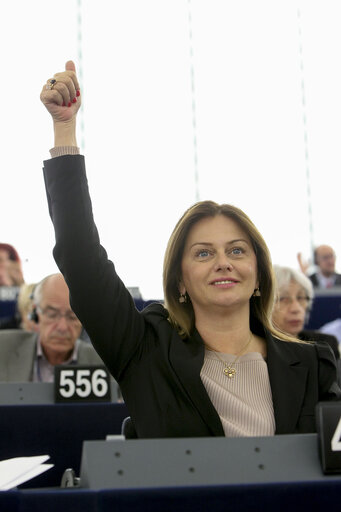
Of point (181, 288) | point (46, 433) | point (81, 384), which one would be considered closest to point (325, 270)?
Result: point (81, 384)

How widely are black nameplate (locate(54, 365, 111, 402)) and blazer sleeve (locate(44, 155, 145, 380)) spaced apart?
857 millimetres

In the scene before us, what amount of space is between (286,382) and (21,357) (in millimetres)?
2071

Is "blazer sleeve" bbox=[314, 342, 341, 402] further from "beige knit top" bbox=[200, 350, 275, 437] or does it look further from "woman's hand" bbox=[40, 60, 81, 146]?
"woman's hand" bbox=[40, 60, 81, 146]

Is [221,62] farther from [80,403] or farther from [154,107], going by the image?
[80,403]

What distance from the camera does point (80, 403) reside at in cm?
257

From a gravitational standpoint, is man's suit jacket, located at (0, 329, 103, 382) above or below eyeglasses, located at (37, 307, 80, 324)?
below


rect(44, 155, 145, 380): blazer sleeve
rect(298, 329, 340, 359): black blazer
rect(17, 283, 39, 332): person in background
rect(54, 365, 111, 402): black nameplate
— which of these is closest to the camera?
rect(44, 155, 145, 380): blazer sleeve

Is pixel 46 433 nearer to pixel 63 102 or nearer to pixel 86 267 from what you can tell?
pixel 86 267

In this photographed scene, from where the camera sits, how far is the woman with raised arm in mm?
1700

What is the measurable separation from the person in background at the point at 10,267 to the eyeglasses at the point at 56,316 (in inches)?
94.9

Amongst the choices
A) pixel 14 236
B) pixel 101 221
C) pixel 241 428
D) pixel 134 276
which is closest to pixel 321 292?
pixel 134 276

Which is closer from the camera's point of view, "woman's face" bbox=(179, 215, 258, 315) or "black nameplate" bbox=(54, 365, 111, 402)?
→ "woman's face" bbox=(179, 215, 258, 315)

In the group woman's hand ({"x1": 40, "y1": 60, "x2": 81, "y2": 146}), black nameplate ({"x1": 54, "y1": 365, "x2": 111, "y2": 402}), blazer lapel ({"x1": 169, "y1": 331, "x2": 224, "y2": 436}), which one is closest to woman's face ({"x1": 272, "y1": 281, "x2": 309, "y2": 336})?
black nameplate ({"x1": 54, "y1": 365, "x2": 111, "y2": 402})

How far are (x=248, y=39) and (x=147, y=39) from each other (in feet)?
3.83
